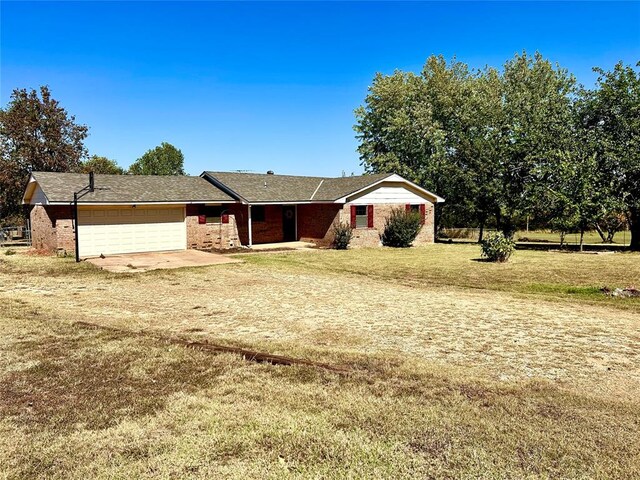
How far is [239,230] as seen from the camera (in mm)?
24391

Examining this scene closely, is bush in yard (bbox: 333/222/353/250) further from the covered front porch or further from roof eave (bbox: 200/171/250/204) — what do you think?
roof eave (bbox: 200/171/250/204)

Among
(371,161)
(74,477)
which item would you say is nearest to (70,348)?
(74,477)

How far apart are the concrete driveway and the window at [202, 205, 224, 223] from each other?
2.66 m

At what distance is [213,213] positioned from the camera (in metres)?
23.6

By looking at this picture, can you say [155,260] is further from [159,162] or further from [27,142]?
[159,162]

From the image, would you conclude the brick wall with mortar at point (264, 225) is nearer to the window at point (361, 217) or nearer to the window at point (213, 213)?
the window at point (213, 213)

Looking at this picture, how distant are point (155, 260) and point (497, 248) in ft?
47.0

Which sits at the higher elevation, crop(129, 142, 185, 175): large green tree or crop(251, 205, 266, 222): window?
crop(129, 142, 185, 175): large green tree

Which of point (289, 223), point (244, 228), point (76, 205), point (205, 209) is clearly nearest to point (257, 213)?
point (244, 228)

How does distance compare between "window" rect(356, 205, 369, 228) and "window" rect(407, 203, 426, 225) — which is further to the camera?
"window" rect(407, 203, 426, 225)

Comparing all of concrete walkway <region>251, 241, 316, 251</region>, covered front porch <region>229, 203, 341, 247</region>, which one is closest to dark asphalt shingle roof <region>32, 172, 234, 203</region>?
covered front porch <region>229, 203, 341, 247</region>

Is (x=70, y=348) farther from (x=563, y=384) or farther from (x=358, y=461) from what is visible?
(x=563, y=384)

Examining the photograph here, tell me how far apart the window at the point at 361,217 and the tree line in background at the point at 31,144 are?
977 inches

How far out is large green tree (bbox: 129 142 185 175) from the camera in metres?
58.6
